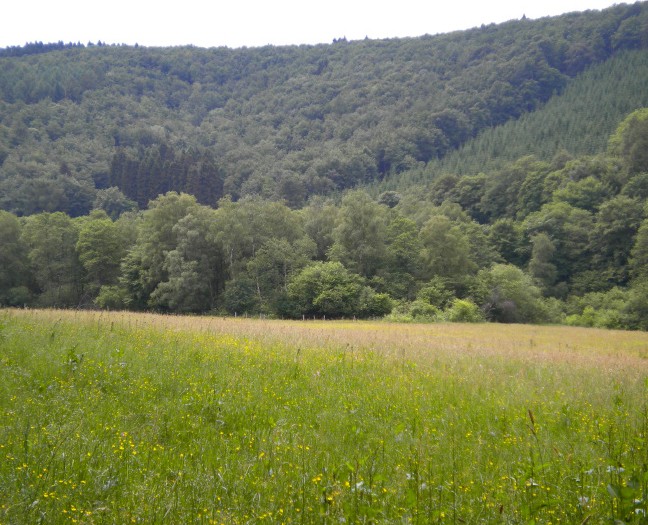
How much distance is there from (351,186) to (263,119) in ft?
221

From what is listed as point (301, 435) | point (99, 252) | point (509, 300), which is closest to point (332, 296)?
point (509, 300)

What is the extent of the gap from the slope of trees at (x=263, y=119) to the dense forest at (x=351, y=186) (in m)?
0.81

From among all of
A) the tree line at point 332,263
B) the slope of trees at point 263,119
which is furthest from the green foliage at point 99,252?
the slope of trees at point 263,119

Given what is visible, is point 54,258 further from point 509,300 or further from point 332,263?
point 509,300

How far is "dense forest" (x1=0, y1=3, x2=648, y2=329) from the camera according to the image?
4950cm

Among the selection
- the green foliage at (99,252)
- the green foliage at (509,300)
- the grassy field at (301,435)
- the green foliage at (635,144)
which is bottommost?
the green foliage at (509,300)

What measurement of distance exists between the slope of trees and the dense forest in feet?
2.67

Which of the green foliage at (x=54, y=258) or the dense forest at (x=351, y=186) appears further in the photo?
the green foliage at (x=54, y=258)

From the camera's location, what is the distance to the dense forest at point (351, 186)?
49.5 metres

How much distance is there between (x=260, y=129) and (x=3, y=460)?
16749cm

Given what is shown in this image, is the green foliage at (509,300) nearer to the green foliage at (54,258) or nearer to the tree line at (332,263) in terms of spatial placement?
the tree line at (332,263)

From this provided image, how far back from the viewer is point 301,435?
6.06 meters

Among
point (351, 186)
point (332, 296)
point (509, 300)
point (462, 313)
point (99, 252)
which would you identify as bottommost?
point (509, 300)

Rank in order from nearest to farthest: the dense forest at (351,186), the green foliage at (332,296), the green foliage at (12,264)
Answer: the green foliage at (332,296) → the dense forest at (351,186) → the green foliage at (12,264)
